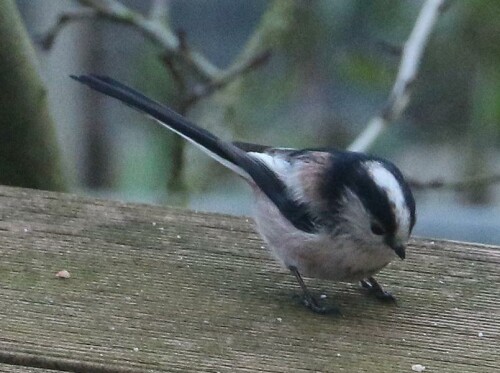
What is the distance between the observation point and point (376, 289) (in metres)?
1.83

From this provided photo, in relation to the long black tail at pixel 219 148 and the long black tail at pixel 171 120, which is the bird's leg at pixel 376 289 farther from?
the long black tail at pixel 171 120

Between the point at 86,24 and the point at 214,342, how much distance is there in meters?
3.47

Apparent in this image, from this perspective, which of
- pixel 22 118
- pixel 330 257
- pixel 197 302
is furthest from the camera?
pixel 22 118

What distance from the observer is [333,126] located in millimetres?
4602

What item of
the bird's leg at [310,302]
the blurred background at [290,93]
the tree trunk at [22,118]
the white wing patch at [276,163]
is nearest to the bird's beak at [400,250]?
the bird's leg at [310,302]

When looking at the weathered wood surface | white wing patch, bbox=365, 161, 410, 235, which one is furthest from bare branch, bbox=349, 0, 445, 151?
white wing patch, bbox=365, 161, 410, 235

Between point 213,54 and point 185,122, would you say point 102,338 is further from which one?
point 213,54

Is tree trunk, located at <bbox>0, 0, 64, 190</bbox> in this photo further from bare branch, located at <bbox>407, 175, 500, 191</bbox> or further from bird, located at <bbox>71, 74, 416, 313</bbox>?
bare branch, located at <bbox>407, 175, 500, 191</bbox>

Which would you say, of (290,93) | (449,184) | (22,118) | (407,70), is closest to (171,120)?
(22,118)

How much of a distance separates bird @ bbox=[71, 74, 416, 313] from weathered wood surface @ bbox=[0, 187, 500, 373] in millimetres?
46

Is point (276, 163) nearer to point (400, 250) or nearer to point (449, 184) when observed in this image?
point (400, 250)

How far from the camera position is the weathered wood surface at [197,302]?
1.52 meters

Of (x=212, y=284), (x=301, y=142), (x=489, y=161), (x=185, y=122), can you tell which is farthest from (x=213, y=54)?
(x=212, y=284)

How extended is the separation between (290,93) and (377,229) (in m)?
2.49
